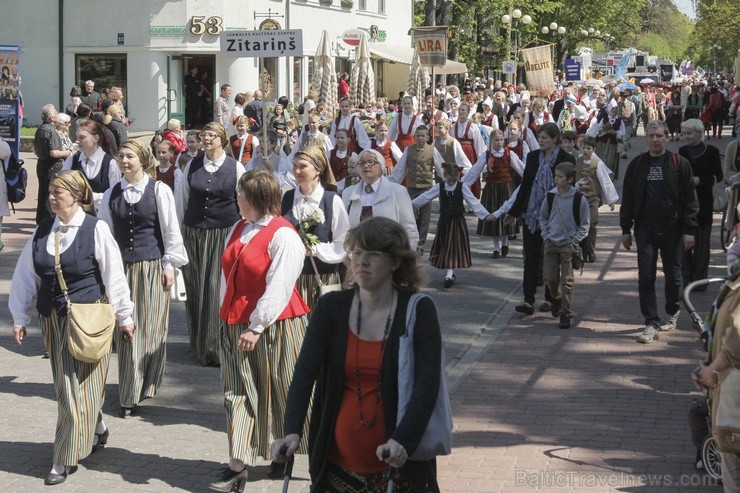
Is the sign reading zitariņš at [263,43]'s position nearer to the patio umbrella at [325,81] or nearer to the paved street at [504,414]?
the paved street at [504,414]

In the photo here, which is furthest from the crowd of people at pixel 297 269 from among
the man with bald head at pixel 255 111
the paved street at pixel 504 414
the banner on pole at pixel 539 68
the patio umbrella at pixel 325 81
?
the banner on pole at pixel 539 68

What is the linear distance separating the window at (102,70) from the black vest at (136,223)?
103 feet

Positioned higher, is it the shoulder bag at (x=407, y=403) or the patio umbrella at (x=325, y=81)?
the patio umbrella at (x=325, y=81)

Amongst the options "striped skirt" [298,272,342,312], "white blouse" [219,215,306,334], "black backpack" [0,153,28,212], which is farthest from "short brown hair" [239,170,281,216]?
"black backpack" [0,153,28,212]

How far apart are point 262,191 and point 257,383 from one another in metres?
1.10

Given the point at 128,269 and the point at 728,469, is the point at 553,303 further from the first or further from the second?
the point at 728,469

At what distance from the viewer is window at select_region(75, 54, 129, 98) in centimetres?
3856

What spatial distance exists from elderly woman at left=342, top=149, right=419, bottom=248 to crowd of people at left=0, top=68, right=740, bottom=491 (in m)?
0.01

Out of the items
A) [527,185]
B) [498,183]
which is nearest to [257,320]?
[527,185]

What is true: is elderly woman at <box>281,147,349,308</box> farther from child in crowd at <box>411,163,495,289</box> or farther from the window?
the window

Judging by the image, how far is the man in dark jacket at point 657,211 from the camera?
10234 millimetres

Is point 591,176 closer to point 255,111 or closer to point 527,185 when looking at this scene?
point 527,185

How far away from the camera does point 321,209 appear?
7.61m

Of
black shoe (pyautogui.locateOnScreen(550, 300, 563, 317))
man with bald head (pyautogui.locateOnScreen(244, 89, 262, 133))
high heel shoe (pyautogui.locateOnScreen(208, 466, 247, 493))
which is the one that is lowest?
high heel shoe (pyautogui.locateOnScreen(208, 466, 247, 493))
